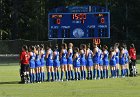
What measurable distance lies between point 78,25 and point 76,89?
1376 centimetres

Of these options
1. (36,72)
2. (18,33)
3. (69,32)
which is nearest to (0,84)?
(36,72)

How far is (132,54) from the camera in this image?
3122 cm

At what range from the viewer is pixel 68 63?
93.3ft

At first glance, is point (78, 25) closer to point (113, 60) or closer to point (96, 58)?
point (113, 60)

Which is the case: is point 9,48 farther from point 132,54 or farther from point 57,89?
point 57,89

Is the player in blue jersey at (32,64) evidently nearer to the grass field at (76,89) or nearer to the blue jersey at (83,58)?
the grass field at (76,89)

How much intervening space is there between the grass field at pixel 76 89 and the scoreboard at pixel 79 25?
8981 mm

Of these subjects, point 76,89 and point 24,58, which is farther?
point 24,58

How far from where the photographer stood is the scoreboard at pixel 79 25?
3647 centimetres

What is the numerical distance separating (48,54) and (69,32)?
9.23 meters

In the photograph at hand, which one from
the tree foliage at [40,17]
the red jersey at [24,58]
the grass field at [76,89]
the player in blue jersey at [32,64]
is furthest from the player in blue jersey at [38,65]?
the tree foliage at [40,17]

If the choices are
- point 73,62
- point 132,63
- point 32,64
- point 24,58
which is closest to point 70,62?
point 73,62


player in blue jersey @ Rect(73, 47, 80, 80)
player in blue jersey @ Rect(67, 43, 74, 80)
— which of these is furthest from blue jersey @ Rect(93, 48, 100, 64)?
player in blue jersey @ Rect(67, 43, 74, 80)

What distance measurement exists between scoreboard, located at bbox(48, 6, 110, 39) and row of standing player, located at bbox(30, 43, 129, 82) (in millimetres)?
6179
